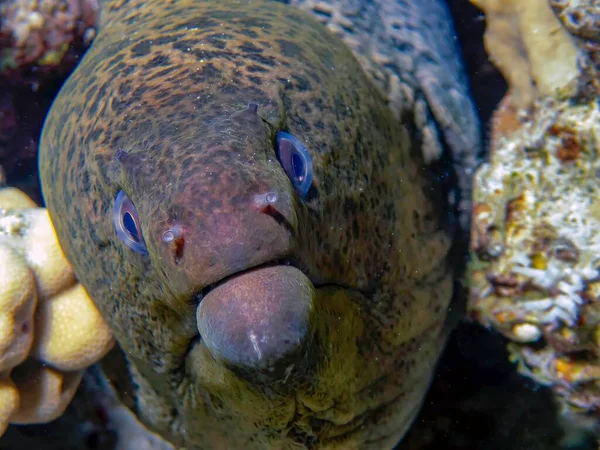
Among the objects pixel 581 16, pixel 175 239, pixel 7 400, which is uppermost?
pixel 581 16

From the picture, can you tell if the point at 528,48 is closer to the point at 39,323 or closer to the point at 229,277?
the point at 229,277

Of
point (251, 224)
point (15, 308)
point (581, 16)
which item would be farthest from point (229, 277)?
point (581, 16)

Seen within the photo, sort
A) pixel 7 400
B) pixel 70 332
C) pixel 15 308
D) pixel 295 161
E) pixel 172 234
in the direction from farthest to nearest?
pixel 70 332 → pixel 7 400 → pixel 15 308 → pixel 295 161 → pixel 172 234

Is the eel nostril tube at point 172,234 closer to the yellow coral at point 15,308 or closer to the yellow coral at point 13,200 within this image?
the yellow coral at point 15,308

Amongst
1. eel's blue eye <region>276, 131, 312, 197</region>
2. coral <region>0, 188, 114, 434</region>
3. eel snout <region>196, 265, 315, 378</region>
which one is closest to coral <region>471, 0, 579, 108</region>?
eel's blue eye <region>276, 131, 312, 197</region>

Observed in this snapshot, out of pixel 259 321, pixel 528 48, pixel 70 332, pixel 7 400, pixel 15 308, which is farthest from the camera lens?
pixel 528 48

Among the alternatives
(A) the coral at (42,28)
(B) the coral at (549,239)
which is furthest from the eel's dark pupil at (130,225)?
(A) the coral at (42,28)
